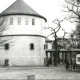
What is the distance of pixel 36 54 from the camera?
46.8 m

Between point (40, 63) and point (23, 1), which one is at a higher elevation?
point (23, 1)

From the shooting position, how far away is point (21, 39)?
46.0 metres

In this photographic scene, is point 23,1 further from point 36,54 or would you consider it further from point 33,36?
point 36,54

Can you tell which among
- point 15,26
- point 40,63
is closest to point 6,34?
point 15,26

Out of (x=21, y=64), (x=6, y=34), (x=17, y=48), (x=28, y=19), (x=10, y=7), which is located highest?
(x=10, y=7)

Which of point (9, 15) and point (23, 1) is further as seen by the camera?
point (23, 1)

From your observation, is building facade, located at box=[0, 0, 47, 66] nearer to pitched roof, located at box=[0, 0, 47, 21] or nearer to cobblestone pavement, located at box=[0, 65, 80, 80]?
pitched roof, located at box=[0, 0, 47, 21]

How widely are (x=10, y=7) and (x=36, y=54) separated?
11.4m

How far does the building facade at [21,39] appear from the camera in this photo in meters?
45.8

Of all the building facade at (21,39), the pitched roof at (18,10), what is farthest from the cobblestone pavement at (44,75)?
the pitched roof at (18,10)

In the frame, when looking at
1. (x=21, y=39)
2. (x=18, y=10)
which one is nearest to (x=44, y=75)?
(x=21, y=39)

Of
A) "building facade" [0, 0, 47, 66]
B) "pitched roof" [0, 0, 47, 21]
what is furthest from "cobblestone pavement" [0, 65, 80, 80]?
"pitched roof" [0, 0, 47, 21]

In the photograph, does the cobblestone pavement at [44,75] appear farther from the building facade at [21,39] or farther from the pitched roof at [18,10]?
the pitched roof at [18,10]

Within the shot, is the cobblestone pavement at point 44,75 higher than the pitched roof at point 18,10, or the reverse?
the pitched roof at point 18,10
